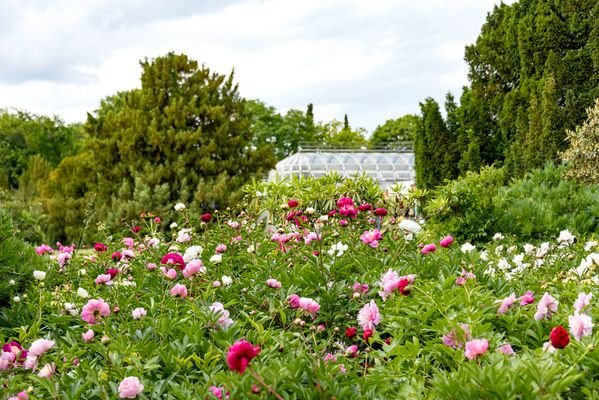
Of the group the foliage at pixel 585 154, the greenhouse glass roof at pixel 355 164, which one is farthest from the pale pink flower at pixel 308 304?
the greenhouse glass roof at pixel 355 164

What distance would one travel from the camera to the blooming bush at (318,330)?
1.63 metres

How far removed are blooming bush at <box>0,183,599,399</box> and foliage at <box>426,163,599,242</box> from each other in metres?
3.20

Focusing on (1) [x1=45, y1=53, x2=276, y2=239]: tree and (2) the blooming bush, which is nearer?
(2) the blooming bush

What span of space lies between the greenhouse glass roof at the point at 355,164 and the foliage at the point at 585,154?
12.9 m

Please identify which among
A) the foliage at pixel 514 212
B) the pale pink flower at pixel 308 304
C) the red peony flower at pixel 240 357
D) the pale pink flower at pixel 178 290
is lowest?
the foliage at pixel 514 212

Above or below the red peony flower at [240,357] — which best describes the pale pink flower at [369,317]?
below

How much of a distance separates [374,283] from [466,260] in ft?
1.55

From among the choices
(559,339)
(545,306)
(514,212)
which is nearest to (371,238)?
(545,306)

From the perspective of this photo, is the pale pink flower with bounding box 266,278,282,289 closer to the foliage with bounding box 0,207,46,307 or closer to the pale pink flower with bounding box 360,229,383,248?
the pale pink flower with bounding box 360,229,383,248

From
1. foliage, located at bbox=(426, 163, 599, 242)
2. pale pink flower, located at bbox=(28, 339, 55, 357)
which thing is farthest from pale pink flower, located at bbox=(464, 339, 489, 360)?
foliage, located at bbox=(426, 163, 599, 242)

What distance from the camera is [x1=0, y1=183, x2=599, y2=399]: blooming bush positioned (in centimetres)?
163

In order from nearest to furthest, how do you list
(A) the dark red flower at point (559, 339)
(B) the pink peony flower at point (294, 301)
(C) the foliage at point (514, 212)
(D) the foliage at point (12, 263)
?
1. (A) the dark red flower at point (559, 339)
2. (B) the pink peony flower at point (294, 301)
3. (D) the foliage at point (12, 263)
4. (C) the foliage at point (514, 212)

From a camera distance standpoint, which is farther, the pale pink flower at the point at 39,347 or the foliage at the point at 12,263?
the foliage at the point at 12,263

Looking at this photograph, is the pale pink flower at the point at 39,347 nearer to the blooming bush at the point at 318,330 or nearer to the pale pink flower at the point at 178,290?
the blooming bush at the point at 318,330
